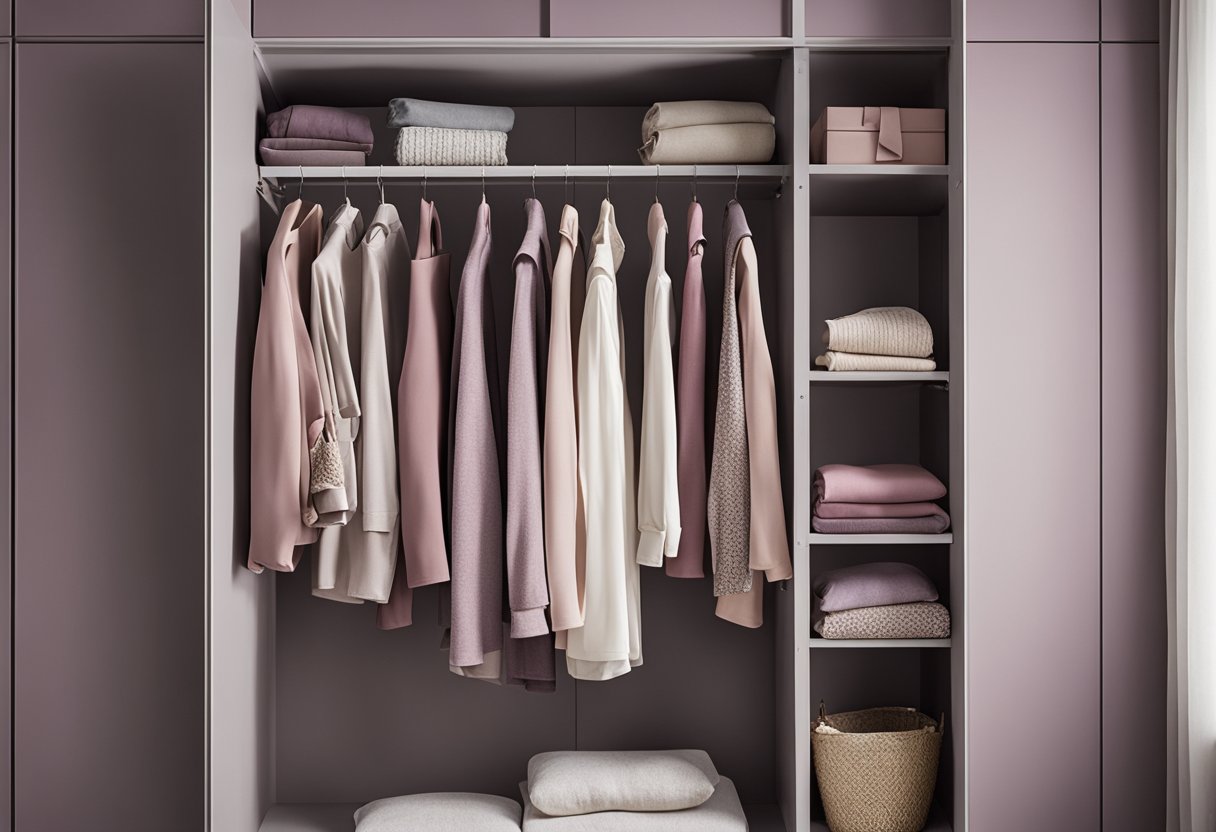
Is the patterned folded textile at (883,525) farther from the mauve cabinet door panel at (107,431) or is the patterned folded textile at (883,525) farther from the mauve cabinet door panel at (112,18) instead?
the mauve cabinet door panel at (112,18)

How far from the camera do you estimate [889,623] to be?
217 cm

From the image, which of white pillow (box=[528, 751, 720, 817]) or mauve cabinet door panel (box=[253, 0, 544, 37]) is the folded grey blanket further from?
white pillow (box=[528, 751, 720, 817])

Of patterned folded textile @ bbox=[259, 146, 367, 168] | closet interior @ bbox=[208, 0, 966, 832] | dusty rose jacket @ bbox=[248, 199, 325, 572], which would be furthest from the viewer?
patterned folded textile @ bbox=[259, 146, 367, 168]

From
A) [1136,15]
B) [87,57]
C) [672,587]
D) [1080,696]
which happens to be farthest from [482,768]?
[1136,15]

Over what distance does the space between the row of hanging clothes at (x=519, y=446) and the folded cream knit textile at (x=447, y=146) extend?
12cm

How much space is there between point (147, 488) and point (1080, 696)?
214 centimetres

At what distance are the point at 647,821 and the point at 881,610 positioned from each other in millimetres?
706

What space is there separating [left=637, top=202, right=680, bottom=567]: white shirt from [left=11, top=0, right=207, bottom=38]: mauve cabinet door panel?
119cm

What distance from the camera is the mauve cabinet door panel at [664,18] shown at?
2133 millimetres

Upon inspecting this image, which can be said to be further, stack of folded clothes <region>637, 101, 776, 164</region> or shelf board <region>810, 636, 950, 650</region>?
stack of folded clothes <region>637, 101, 776, 164</region>

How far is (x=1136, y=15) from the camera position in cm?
213

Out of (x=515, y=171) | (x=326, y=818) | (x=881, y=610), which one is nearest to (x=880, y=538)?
(x=881, y=610)

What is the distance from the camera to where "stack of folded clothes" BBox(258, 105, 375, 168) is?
7.37 feet

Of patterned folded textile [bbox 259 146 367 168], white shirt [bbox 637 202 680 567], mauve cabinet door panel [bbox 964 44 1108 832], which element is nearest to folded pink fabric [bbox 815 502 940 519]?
mauve cabinet door panel [bbox 964 44 1108 832]
